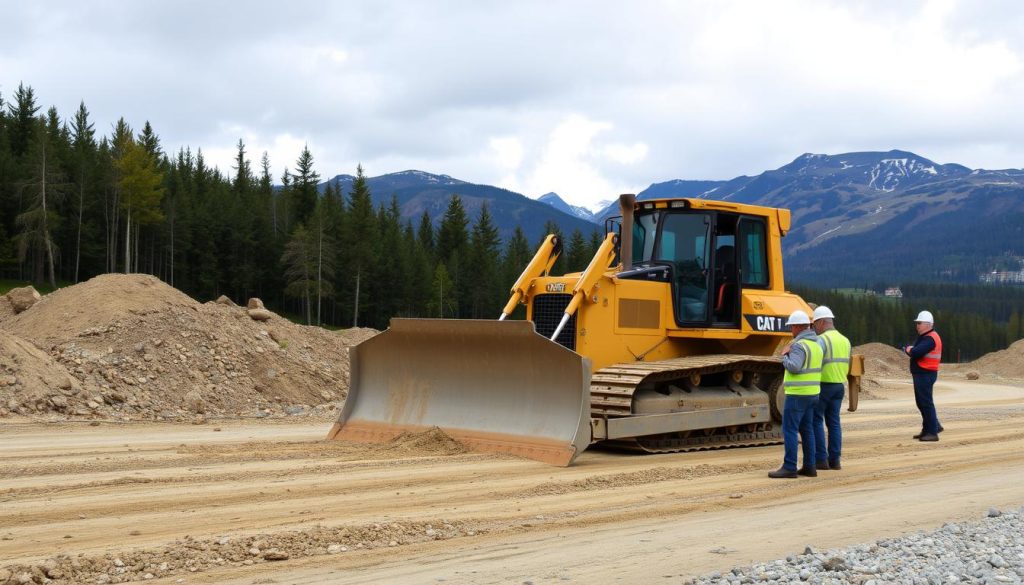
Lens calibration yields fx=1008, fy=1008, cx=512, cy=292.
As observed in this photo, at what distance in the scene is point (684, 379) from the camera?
484 inches

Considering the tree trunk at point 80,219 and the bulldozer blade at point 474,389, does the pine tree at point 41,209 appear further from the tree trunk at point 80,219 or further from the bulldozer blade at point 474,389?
the bulldozer blade at point 474,389

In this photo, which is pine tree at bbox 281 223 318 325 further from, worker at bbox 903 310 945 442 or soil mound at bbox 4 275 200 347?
worker at bbox 903 310 945 442

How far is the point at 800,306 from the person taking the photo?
46.4 ft

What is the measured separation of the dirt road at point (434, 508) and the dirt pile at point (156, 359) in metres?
4.06

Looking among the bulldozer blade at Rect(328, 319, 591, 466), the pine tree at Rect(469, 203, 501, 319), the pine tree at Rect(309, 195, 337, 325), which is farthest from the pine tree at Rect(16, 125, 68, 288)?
the bulldozer blade at Rect(328, 319, 591, 466)

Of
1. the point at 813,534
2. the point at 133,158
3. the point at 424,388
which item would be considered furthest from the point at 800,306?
the point at 133,158

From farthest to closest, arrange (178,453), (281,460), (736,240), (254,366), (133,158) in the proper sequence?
(133,158)
(254,366)
(736,240)
(178,453)
(281,460)

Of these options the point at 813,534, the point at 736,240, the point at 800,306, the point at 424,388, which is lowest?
the point at 813,534

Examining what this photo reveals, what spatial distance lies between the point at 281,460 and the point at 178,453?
1.54 m

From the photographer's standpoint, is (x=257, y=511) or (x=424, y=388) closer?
(x=257, y=511)

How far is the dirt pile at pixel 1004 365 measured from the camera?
46419 mm

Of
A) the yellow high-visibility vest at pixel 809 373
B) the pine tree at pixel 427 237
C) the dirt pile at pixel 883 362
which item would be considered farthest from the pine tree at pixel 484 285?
the yellow high-visibility vest at pixel 809 373

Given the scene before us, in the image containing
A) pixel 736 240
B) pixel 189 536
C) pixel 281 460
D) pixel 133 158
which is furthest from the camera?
pixel 133 158

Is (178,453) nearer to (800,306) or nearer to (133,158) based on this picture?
(800,306)
